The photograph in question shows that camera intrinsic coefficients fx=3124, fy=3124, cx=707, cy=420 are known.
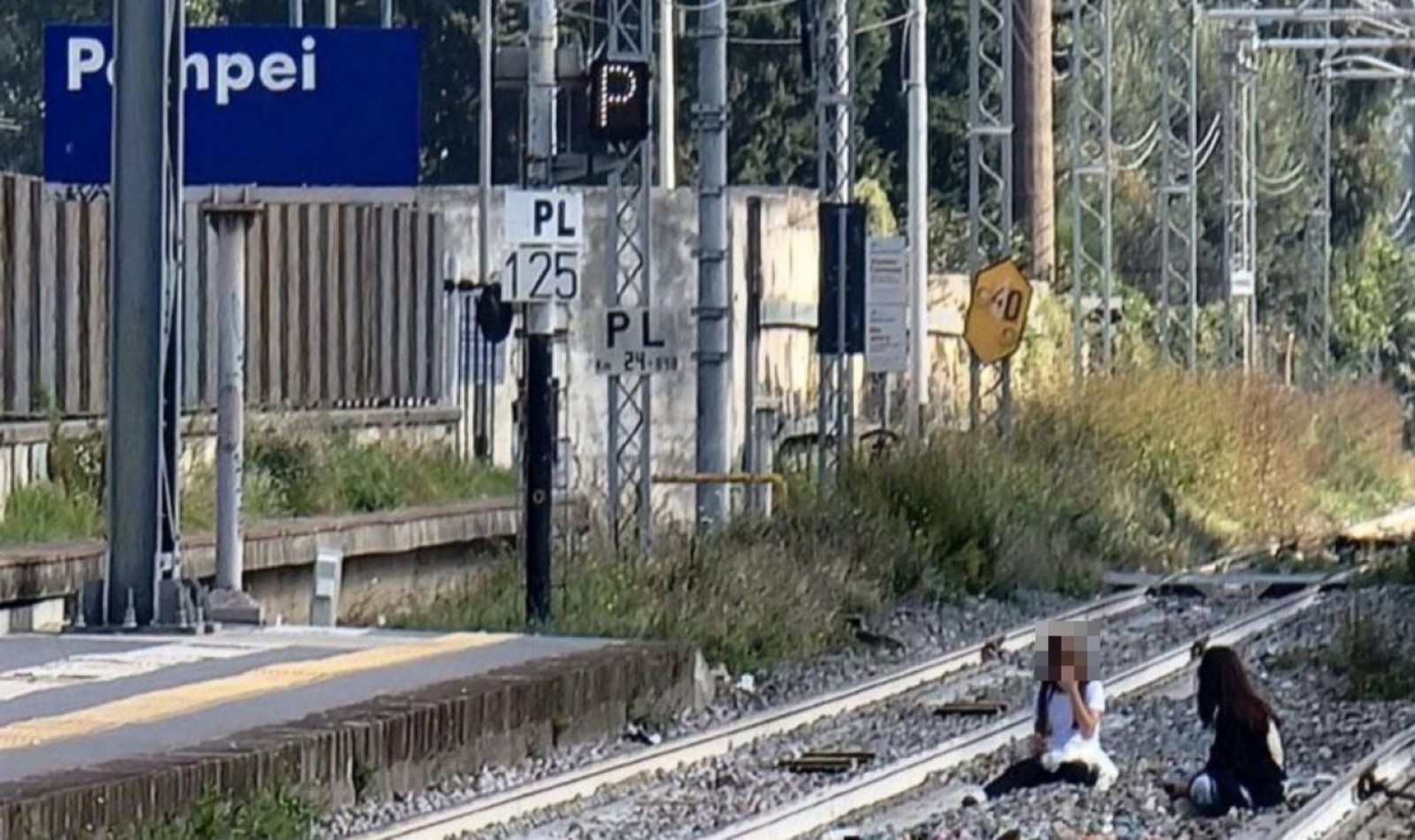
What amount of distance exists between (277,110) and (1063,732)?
8.45m

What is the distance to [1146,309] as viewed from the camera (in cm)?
6925

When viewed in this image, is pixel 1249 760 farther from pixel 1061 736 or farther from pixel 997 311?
pixel 997 311

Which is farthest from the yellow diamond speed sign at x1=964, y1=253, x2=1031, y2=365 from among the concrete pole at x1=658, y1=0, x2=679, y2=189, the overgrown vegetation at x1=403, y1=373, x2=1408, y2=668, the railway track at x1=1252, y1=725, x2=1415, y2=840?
the railway track at x1=1252, y1=725, x2=1415, y2=840

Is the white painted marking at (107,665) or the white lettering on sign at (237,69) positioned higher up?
the white lettering on sign at (237,69)

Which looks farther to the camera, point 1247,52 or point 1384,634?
point 1247,52

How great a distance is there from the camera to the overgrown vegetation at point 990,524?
21312 mm

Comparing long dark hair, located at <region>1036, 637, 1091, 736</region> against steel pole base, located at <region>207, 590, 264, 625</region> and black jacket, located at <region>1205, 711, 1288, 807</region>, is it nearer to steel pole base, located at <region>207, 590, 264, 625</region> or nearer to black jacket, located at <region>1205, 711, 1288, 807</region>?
black jacket, located at <region>1205, 711, 1288, 807</region>

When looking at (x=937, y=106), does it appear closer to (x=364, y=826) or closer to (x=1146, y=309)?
(x=1146, y=309)

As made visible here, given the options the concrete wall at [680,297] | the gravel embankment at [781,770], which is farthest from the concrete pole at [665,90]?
the gravel embankment at [781,770]

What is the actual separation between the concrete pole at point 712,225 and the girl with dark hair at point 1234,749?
1094cm

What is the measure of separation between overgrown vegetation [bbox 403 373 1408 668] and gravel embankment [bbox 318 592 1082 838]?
10.3 inches

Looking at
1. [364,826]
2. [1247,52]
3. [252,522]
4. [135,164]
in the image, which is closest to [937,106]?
[1247,52]

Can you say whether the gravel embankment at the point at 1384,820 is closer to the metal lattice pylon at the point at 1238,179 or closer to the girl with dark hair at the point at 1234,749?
the girl with dark hair at the point at 1234,749

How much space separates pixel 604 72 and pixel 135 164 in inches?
188
